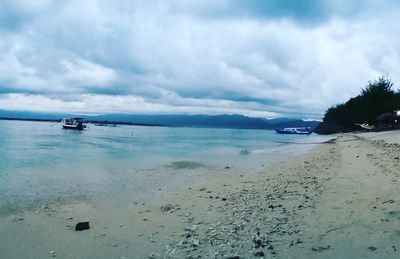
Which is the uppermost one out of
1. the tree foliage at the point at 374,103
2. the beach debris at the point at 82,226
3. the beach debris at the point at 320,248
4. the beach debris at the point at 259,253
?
A: the tree foliage at the point at 374,103

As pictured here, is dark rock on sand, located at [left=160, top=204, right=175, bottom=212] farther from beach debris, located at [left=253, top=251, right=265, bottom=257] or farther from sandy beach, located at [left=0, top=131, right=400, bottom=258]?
beach debris, located at [left=253, top=251, right=265, bottom=257]

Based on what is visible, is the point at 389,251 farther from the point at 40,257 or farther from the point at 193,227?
the point at 40,257

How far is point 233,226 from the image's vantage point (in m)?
10.0

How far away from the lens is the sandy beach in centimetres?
802

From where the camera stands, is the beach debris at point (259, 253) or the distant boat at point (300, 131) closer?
the beach debris at point (259, 253)

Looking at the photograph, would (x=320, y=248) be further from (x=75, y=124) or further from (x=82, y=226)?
(x=75, y=124)

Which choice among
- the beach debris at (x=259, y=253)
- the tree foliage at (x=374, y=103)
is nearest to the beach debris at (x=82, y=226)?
the beach debris at (x=259, y=253)

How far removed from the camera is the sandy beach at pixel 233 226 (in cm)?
802

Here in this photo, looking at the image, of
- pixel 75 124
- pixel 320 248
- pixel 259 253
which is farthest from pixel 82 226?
pixel 75 124

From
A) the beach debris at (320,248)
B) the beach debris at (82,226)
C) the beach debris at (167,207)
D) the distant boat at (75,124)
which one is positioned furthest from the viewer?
the distant boat at (75,124)

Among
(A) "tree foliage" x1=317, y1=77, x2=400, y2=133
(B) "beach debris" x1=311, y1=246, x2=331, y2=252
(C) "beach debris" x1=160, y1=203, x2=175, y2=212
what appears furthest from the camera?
(A) "tree foliage" x1=317, y1=77, x2=400, y2=133

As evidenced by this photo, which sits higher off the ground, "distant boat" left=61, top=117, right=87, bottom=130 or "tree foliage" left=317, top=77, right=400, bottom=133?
"tree foliage" left=317, top=77, right=400, bottom=133

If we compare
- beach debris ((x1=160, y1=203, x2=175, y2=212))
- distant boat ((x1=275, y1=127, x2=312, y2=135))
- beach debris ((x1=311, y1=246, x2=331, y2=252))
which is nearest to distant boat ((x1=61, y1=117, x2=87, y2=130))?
distant boat ((x1=275, y1=127, x2=312, y2=135))

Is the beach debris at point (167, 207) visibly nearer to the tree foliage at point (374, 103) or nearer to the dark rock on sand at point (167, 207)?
the dark rock on sand at point (167, 207)
